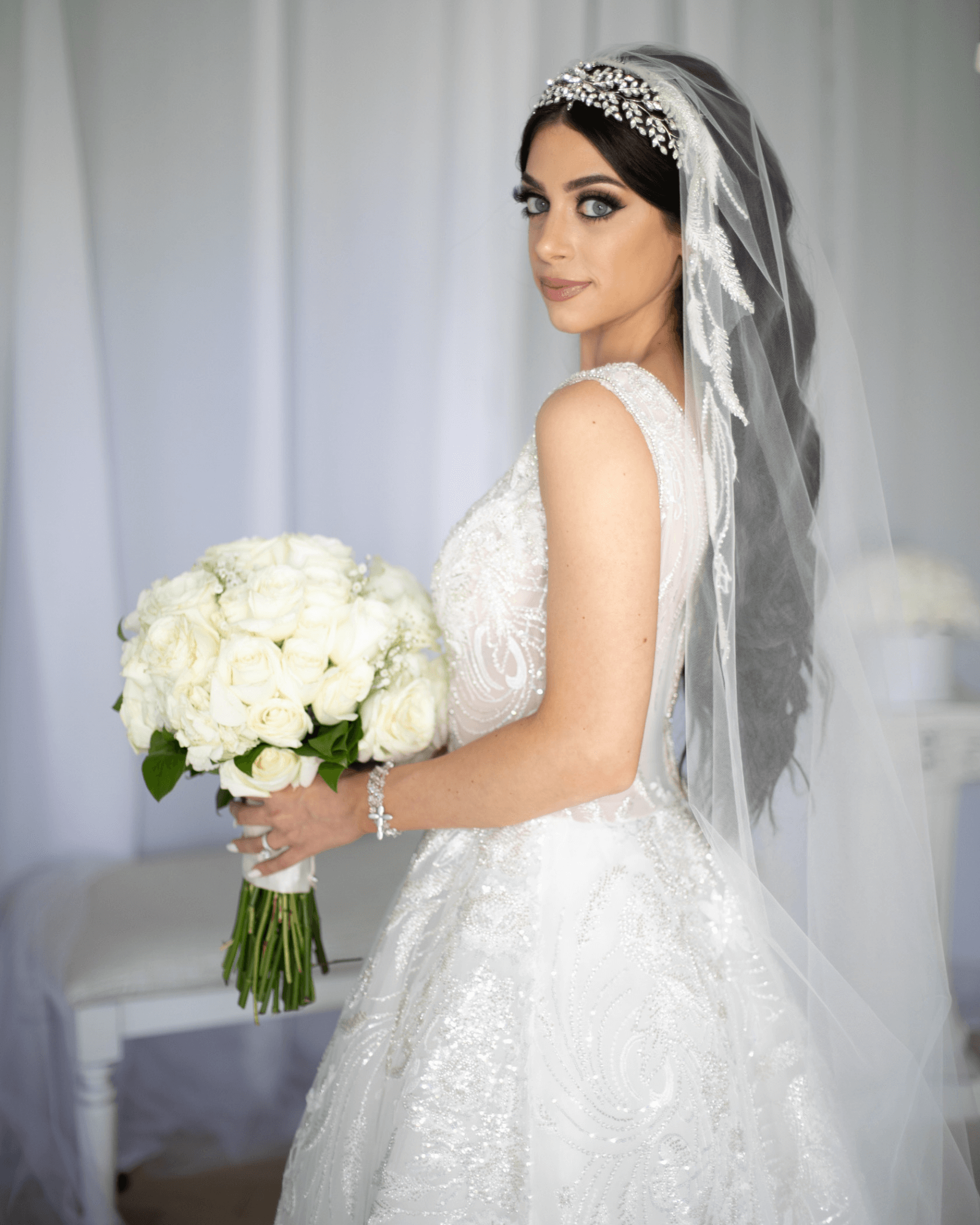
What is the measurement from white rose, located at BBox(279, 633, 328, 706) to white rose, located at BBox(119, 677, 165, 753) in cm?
20

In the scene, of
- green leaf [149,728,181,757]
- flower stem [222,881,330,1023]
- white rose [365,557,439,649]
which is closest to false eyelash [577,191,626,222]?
white rose [365,557,439,649]

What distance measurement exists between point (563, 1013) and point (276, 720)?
0.52 m

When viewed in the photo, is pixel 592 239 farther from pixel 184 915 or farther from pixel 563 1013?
pixel 184 915

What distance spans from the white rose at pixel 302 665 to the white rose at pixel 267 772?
87mm

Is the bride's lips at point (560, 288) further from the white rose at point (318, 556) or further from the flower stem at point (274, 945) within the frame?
the flower stem at point (274, 945)

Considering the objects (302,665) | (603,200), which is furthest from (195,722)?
(603,200)

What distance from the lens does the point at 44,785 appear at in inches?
102

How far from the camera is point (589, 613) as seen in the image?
1191 mm

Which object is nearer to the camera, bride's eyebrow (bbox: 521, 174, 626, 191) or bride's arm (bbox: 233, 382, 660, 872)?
bride's arm (bbox: 233, 382, 660, 872)

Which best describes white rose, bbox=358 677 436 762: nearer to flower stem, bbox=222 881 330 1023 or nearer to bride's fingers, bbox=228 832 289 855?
bride's fingers, bbox=228 832 289 855

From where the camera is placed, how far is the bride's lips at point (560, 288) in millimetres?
1457

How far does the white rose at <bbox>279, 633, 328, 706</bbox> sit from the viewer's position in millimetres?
1366

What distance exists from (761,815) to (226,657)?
29.0 inches

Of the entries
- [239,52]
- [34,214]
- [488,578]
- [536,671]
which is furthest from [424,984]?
[239,52]
